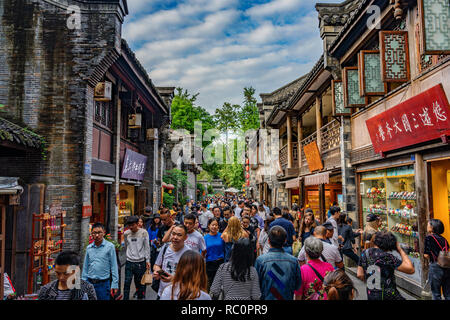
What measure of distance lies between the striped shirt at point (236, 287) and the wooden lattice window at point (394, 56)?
6532 mm

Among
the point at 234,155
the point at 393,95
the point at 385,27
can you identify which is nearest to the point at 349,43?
the point at 385,27

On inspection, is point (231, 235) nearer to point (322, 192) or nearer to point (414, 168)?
point (414, 168)

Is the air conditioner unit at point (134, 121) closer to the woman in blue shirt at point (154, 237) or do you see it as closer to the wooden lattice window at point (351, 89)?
the woman in blue shirt at point (154, 237)

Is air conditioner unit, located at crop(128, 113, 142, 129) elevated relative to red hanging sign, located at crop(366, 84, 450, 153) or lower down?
elevated

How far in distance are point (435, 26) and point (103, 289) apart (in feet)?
24.3

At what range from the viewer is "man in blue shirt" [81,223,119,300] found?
5199 mm

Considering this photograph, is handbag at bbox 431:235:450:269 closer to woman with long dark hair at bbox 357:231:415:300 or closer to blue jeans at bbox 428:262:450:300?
blue jeans at bbox 428:262:450:300

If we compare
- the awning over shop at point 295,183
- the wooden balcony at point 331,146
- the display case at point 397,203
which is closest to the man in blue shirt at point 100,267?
the display case at point 397,203

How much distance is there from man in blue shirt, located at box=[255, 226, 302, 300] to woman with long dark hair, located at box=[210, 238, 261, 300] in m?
0.16

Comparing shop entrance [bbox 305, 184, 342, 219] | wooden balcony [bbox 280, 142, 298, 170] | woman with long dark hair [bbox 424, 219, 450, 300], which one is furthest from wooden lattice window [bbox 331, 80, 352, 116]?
wooden balcony [bbox 280, 142, 298, 170]

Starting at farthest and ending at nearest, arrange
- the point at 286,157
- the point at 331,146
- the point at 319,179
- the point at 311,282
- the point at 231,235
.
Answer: the point at 286,157, the point at 319,179, the point at 331,146, the point at 231,235, the point at 311,282

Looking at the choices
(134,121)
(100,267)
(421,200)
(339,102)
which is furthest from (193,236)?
(134,121)

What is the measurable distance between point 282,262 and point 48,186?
6.78 meters

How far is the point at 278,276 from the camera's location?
12.2ft
